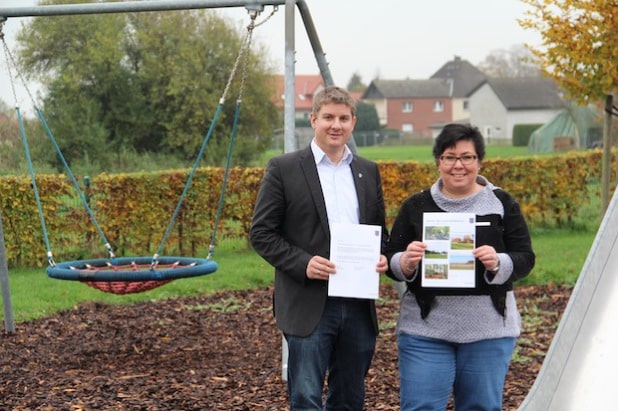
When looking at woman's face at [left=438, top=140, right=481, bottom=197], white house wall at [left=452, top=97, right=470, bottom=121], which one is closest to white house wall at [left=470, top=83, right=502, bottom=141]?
white house wall at [left=452, top=97, right=470, bottom=121]

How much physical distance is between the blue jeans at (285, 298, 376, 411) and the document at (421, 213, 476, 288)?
462mm

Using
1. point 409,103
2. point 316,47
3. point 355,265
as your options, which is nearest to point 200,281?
point 316,47

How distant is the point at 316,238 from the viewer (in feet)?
14.2

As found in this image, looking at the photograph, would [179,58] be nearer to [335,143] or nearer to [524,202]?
[524,202]

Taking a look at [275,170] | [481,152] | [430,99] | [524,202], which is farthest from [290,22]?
[430,99]

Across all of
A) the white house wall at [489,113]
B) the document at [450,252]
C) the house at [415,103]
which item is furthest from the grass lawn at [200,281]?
the house at [415,103]

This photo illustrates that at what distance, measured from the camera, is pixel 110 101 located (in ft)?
83.2

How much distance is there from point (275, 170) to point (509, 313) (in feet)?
3.73

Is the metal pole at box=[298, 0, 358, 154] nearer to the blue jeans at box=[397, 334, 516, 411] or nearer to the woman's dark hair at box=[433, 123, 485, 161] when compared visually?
the woman's dark hair at box=[433, 123, 485, 161]

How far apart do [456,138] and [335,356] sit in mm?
1096

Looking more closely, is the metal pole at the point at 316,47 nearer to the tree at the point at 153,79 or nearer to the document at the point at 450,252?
the document at the point at 450,252

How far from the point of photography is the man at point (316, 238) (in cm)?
430

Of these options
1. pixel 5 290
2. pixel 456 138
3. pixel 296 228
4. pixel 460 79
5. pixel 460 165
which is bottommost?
pixel 5 290

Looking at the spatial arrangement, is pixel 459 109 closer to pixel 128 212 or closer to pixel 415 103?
pixel 415 103
